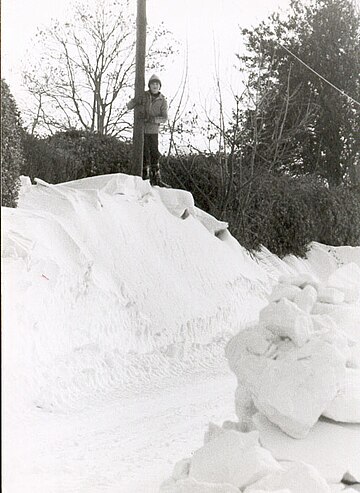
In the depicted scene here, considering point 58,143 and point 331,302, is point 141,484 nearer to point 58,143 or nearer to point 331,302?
point 331,302

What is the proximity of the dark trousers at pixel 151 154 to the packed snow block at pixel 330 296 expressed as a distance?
16.5 feet

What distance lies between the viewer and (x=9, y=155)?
534 cm

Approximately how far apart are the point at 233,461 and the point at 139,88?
613cm

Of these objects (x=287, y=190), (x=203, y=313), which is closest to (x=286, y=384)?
(x=203, y=313)

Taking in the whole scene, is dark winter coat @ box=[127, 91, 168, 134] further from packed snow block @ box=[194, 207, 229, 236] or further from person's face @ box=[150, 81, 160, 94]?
packed snow block @ box=[194, 207, 229, 236]

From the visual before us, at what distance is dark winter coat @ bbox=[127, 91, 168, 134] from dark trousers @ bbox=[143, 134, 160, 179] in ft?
0.33

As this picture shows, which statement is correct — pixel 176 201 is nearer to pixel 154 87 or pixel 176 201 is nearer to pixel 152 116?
pixel 152 116

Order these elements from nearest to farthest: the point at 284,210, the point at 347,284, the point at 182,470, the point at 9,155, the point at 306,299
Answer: the point at 182,470, the point at 306,299, the point at 347,284, the point at 9,155, the point at 284,210

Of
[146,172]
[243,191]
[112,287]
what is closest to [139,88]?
[146,172]

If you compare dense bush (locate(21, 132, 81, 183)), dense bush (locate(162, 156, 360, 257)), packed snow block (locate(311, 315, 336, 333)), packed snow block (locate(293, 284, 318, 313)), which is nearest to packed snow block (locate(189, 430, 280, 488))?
packed snow block (locate(311, 315, 336, 333))

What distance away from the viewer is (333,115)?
8570 millimetres

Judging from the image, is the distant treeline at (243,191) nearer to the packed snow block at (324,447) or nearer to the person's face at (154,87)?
the person's face at (154,87)

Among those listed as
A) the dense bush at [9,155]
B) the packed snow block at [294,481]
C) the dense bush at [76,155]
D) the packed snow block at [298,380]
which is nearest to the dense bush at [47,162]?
the dense bush at [76,155]

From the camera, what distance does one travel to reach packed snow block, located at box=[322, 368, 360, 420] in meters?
3.07
